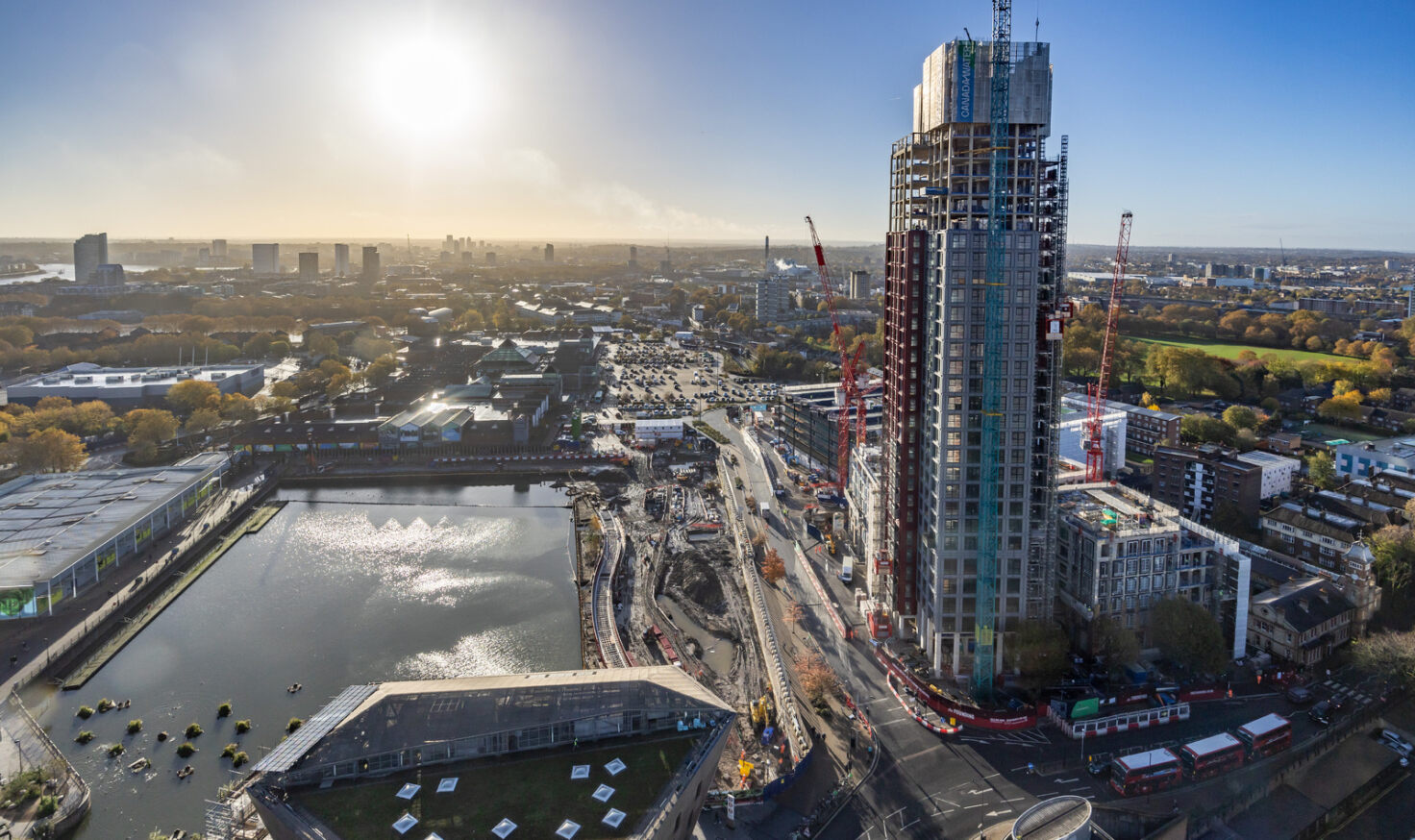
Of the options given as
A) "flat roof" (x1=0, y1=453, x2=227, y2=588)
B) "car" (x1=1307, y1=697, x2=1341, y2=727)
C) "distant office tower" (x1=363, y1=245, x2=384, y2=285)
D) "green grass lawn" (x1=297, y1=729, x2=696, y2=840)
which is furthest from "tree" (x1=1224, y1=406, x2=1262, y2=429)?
"distant office tower" (x1=363, y1=245, x2=384, y2=285)

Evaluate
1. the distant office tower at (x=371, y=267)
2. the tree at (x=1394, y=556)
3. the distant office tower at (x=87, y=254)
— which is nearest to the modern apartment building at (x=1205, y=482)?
the tree at (x=1394, y=556)

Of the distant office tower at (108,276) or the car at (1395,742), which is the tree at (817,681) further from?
the distant office tower at (108,276)

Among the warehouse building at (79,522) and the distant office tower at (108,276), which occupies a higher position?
the distant office tower at (108,276)

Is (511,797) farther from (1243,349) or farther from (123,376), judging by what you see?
(1243,349)

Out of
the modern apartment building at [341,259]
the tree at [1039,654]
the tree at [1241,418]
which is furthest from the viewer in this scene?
the modern apartment building at [341,259]

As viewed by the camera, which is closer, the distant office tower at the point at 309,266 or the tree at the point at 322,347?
the tree at the point at 322,347

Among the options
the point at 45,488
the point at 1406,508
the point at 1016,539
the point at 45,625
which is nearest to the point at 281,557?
the point at 45,625

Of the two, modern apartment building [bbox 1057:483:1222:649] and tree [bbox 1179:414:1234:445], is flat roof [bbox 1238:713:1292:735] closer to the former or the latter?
modern apartment building [bbox 1057:483:1222:649]

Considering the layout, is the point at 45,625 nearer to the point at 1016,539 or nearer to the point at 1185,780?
the point at 1016,539
